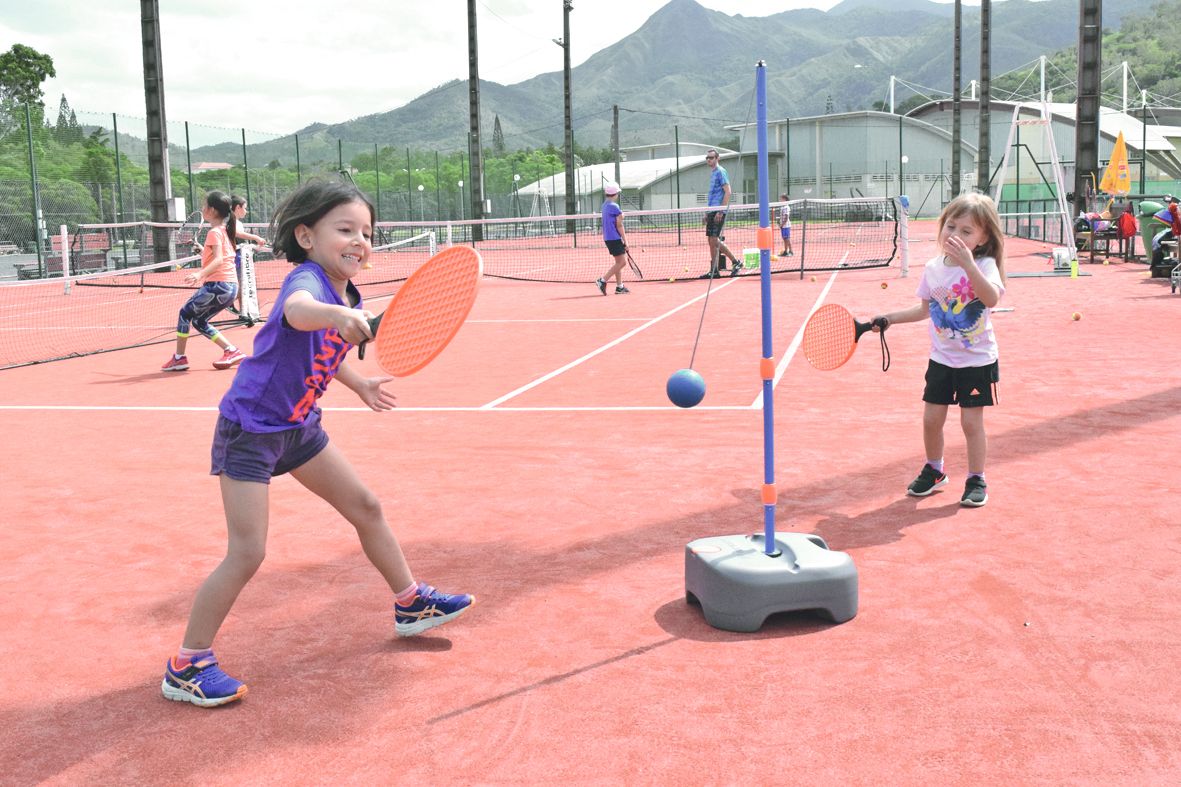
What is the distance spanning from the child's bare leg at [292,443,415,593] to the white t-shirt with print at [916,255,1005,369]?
280 centimetres

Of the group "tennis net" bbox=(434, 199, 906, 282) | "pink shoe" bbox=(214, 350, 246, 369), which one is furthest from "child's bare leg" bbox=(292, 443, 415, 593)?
"tennis net" bbox=(434, 199, 906, 282)

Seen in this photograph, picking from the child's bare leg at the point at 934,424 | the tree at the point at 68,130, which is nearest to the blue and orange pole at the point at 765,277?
the child's bare leg at the point at 934,424

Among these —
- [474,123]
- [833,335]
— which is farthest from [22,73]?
[833,335]

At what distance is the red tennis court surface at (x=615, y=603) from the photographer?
2.99 m

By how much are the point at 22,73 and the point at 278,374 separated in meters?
65.1

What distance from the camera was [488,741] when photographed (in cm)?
305

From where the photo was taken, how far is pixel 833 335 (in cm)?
509

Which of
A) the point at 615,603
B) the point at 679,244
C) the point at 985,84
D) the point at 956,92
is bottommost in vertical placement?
the point at 615,603

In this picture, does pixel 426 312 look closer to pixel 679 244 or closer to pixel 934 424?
pixel 934 424

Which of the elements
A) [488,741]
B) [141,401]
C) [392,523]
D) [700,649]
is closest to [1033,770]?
[700,649]

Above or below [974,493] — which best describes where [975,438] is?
above

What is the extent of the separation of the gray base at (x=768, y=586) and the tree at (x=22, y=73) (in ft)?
209

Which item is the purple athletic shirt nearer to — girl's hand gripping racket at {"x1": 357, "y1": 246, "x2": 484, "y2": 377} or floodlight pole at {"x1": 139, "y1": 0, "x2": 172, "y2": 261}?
girl's hand gripping racket at {"x1": 357, "y1": 246, "x2": 484, "y2": 377}

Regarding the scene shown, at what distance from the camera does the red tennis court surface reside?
299 centimetres
